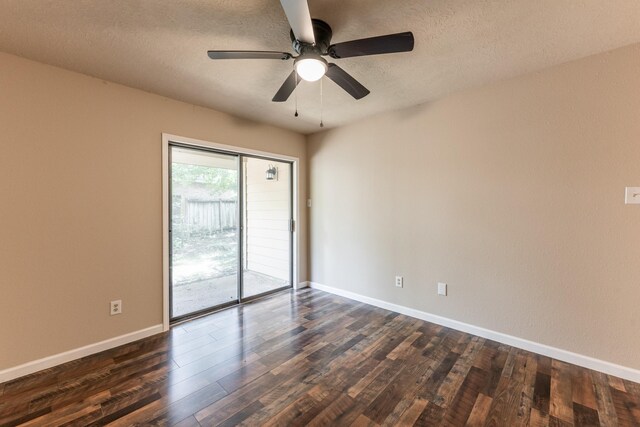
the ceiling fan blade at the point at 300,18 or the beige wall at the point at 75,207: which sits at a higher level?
the ceiling fan blade at the point at 300,18

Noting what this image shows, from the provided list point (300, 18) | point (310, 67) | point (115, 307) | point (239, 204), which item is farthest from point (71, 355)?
point (300, 18)

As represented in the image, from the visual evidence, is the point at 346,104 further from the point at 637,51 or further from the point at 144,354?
the point at 144,354

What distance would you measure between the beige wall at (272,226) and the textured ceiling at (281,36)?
1750 millimetres

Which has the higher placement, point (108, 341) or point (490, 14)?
point (490, 14)

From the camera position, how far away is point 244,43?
78.7 inches

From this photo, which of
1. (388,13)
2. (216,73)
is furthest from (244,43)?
(388,13)

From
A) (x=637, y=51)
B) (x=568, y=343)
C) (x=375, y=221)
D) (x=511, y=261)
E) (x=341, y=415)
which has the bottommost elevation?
(x=341, y=415)

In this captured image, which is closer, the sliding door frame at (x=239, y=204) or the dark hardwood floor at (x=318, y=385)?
the dark hardwood floor at (x=318, y=385)

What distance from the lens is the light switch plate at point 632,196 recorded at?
2.03 metres

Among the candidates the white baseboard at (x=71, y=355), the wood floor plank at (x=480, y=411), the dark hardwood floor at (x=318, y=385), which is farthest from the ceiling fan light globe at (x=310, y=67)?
the white baseboard at (x=71, y=355)

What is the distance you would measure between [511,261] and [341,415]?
206 cm

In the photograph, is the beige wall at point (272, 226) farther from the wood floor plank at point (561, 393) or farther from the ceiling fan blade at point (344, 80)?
the wood floor plank at point (561, 393)

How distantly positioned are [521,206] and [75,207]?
4.04 metres

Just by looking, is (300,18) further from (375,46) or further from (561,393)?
(561,393)
